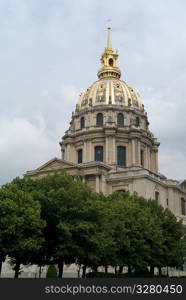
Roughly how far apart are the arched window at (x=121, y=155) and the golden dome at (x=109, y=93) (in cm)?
999

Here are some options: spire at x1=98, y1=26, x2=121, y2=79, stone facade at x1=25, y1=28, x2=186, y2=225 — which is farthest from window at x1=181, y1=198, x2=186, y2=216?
spire at x1=98, y1=26, x2=121, y2=79

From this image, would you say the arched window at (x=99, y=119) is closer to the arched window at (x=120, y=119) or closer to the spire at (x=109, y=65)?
the arched window at (x=120, y=119)

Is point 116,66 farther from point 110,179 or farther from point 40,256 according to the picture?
point 40,256

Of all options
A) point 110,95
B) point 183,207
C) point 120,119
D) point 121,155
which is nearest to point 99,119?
point 120,119

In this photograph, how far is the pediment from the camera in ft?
258

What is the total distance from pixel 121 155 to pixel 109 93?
45.9 feet

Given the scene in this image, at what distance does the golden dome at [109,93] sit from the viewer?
96.2 metres

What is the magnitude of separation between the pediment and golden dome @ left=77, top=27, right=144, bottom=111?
68.7 ft

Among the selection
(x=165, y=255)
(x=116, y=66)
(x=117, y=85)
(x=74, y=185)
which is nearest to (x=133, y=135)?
(x=117, y=85)

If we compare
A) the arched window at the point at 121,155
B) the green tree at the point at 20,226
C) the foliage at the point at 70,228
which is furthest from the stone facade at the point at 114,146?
the green tree at the point at 20,226

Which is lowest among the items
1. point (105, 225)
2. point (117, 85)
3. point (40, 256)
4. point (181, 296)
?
point (181, 296)

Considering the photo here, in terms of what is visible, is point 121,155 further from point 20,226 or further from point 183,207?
point 20,226

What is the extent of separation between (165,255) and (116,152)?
131ft

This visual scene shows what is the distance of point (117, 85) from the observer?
9875cm
